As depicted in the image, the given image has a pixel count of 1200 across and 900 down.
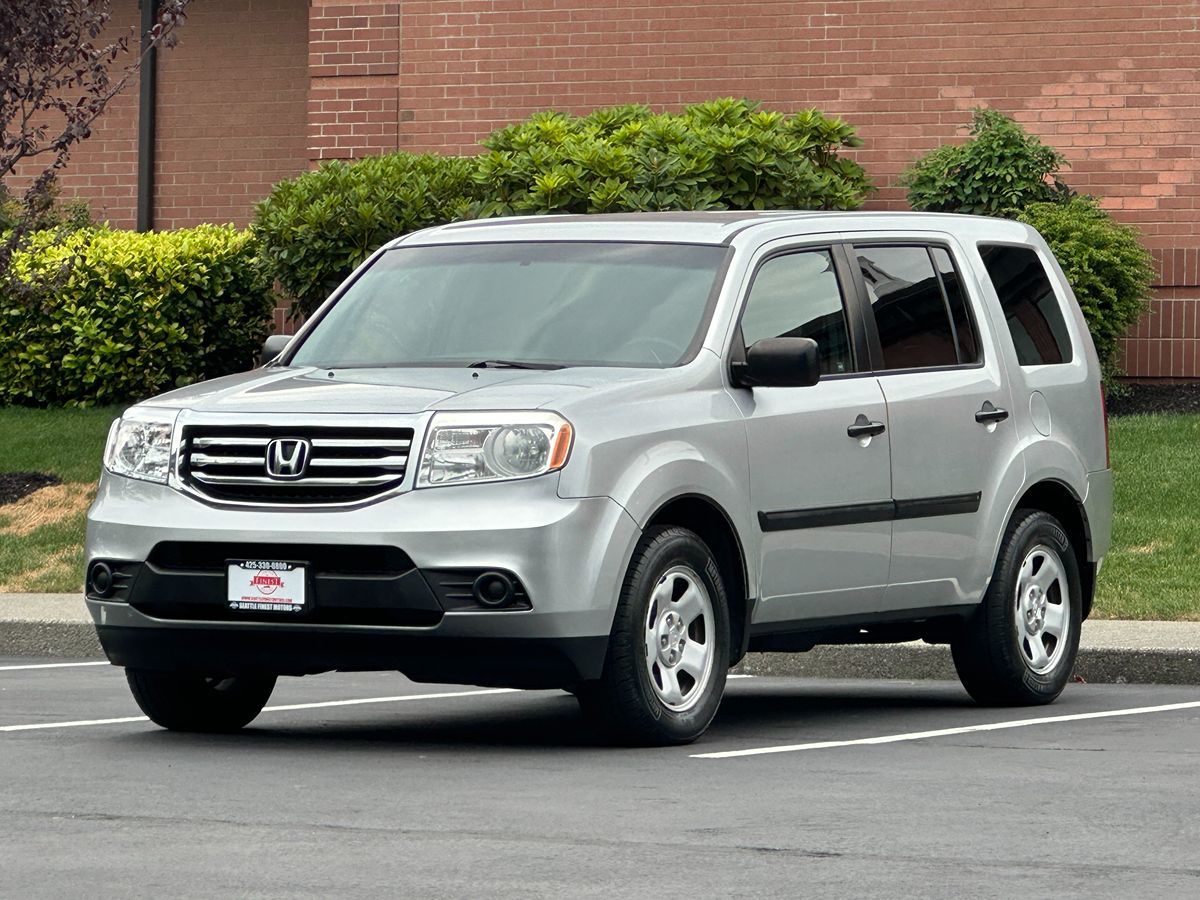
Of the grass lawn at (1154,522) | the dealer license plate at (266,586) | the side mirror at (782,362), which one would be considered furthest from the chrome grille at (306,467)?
the grass lawn at (1154,522)

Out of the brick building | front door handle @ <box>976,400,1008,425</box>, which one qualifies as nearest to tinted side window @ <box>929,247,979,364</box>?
front door handle @ <box>976,400,1008,425</box>

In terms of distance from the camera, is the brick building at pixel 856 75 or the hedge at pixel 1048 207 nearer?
the hedge at pixel 1048 207

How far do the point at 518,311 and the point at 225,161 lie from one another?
53.2 feet

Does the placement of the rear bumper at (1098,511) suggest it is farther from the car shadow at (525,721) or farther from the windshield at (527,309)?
the windshield at (527,309)

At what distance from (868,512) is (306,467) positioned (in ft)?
7.73

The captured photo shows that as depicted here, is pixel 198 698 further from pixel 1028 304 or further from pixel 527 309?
pixel 1028 304

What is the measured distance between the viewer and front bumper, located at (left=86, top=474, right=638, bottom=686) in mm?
8172

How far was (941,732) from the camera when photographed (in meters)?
9.46

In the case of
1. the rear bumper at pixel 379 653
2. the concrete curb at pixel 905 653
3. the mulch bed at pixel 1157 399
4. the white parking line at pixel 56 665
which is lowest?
the white parking line at pixel 56 665

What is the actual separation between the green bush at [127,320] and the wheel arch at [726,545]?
469 inches

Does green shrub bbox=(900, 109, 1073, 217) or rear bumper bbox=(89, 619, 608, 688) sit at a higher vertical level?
green shrub bbox=(900, 109, 1073, 217)

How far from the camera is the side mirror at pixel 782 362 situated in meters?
8.91

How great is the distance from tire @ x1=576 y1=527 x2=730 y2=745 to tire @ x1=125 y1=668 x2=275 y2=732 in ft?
5.08

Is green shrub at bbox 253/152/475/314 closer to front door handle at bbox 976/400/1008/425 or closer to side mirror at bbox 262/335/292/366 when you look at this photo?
side mirror at bbox 262/335/292/366
